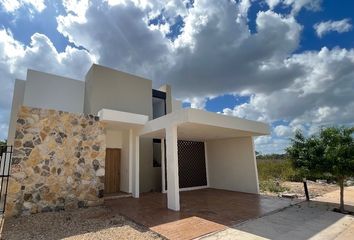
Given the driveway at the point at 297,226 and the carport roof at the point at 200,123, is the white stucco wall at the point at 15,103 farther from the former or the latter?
the driveway at the point at 297,226

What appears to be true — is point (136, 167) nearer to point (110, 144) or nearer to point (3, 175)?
point (110, 144)

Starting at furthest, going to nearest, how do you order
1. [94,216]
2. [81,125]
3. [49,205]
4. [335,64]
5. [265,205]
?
1. [335,64]
2. [81,125]
3. [265,205]
4. [49,205]
5. [94,216]

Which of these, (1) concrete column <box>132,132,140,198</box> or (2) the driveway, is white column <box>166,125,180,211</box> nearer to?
(2) the driveway

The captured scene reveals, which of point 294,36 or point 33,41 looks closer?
point 294,36

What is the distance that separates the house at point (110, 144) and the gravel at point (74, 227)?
0.93 m

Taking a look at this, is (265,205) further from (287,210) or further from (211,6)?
(211,6)

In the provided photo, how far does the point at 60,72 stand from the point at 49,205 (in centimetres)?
930

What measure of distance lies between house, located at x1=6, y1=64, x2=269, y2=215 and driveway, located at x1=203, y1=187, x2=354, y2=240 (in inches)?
113

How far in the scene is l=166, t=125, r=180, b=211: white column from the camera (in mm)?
7449

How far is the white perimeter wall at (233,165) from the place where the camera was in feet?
37.3

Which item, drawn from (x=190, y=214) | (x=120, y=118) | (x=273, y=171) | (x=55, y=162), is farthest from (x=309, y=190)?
(x=55, y=162)

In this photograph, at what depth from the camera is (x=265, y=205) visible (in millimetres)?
8016

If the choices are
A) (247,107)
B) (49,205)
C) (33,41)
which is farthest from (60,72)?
(247,107)

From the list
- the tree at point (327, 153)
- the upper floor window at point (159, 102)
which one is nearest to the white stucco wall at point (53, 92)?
the upper floor window at point (159, 102)
